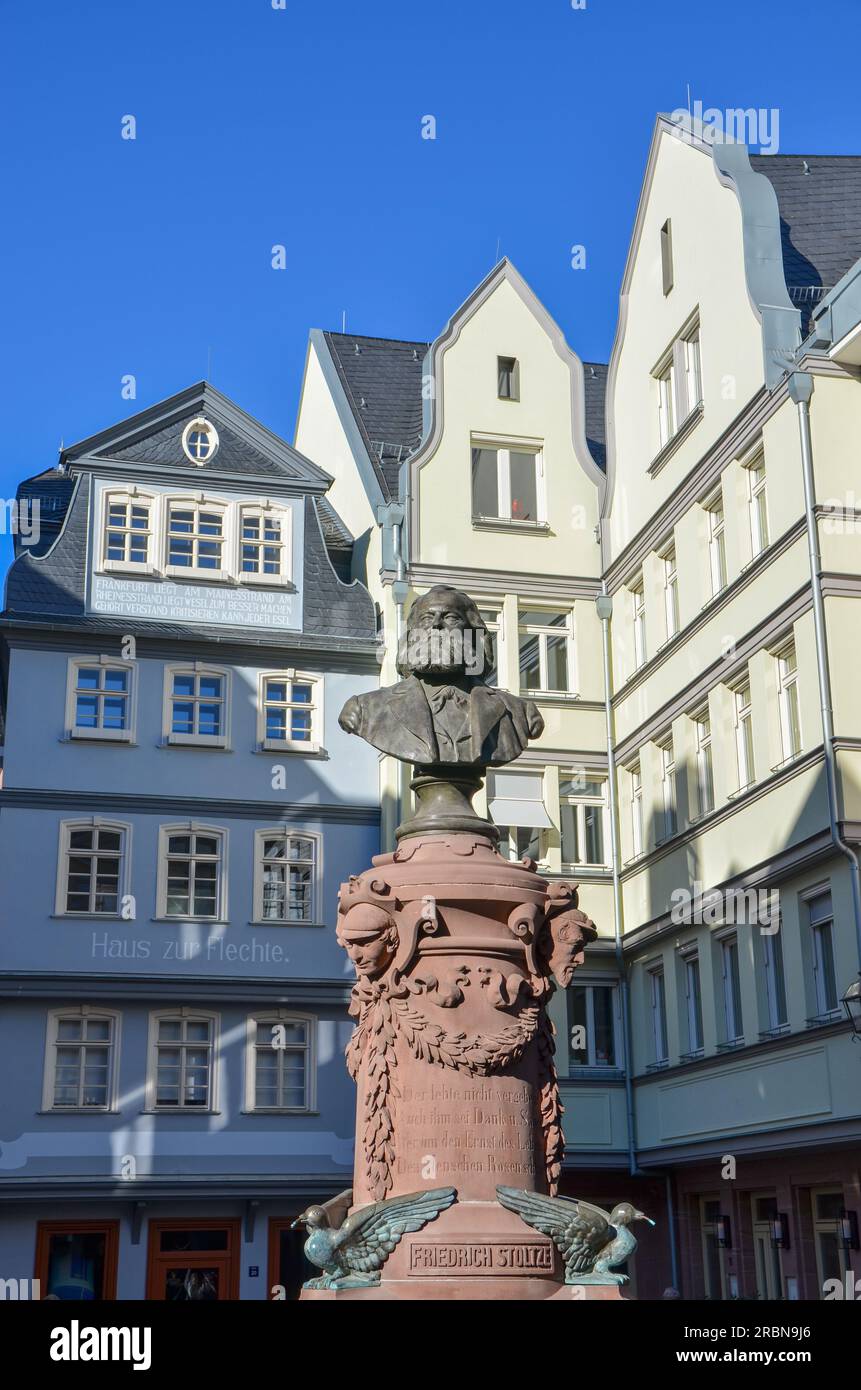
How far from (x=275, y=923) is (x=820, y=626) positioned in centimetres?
1155

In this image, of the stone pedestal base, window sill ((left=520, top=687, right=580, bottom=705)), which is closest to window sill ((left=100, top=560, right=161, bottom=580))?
window sill ((left=520, top=687, right=580, bottom=705))

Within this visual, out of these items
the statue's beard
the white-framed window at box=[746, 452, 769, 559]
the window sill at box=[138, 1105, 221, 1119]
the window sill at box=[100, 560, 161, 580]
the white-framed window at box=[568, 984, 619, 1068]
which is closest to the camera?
the statue's beard

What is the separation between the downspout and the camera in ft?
89.4

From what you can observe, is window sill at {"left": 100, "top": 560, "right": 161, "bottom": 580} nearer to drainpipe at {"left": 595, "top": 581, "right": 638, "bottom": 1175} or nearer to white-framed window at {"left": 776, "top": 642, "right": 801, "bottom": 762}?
drainpipe at {"left": 595, "top": 581, "right": 638, "bottom": 1175}

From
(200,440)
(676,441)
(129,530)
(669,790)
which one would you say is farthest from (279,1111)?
(676,441)

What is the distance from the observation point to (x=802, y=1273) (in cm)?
2242

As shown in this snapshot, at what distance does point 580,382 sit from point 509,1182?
2328 cm

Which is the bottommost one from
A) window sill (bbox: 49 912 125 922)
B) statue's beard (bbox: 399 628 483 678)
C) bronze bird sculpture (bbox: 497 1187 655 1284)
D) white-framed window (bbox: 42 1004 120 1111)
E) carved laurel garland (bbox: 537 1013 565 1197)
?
bronze bird sculpture (bbox: 497 1187 655 1284)

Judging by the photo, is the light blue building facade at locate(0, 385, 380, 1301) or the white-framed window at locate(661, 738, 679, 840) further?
the light blue building facade at locate(0, 385, 380, 1301)

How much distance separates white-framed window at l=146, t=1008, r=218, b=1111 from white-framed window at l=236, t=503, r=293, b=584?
7.91 m

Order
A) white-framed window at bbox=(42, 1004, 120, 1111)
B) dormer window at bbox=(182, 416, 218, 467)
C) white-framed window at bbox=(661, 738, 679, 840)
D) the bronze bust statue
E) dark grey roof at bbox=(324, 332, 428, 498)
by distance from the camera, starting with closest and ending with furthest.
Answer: the bronze bust statue → white-framed window at bbox=(661, 738, 679, 840) → white-framed window at bbox=(42, 1004, 120, 1111) → dormer window at bbox=(182, 416, 218, 467) → dark grey roof at bbox=(324, 332, 428, 498)

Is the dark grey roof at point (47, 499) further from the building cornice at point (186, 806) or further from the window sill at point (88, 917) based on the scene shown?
the window sill at point (88, 917)

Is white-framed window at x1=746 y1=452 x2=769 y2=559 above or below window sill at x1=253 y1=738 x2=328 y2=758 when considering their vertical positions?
above
